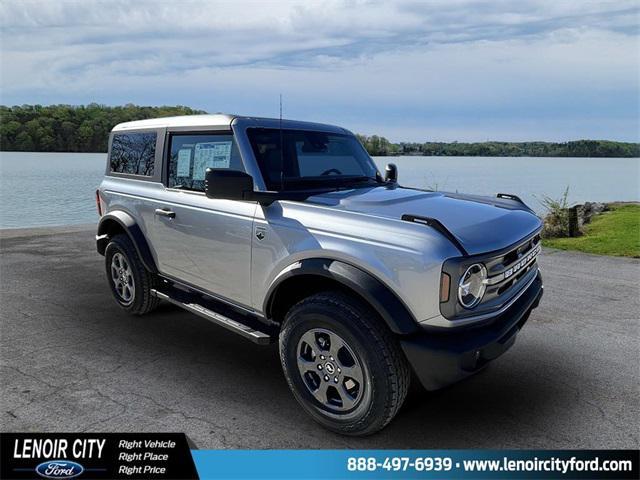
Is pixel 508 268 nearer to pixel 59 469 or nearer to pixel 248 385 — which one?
pixel 248 385

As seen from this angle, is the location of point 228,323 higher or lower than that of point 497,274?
lower

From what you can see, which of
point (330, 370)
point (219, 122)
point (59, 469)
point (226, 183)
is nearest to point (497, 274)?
point (330, 370)

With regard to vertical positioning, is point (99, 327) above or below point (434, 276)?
below

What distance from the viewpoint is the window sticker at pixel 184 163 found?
174 inches

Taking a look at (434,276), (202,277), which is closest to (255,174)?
(202,277)

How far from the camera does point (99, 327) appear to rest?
16.5 ft

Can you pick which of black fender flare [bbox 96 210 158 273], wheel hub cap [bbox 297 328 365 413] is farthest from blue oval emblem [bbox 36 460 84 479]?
black fender flare [bbox 96 210 158 273]

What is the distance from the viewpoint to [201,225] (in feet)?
13.2

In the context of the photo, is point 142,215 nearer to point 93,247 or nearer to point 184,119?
point 184,119

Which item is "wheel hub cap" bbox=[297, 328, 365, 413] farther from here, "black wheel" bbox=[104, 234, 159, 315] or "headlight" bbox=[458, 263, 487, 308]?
"black wheel" bbox=[104, 234, 159, 315]

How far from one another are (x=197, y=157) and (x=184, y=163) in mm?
227

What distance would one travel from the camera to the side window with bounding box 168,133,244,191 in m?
3.95

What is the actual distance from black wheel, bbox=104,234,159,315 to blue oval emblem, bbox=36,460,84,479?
237 cm

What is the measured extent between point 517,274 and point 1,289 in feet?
21.5
